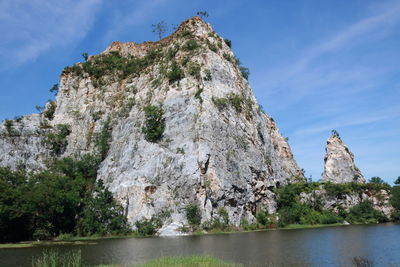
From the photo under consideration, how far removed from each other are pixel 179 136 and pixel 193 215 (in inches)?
596

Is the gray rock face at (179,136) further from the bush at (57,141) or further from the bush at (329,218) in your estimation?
the bush at (329,218)

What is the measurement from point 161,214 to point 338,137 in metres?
66.6

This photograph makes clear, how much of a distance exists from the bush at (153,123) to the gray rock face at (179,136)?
3.07 ft

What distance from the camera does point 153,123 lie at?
6538 centimetres

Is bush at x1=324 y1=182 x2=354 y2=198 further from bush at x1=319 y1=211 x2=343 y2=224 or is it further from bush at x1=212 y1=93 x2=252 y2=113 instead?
bush at x1=212 y1=93 x2=252 y2=113

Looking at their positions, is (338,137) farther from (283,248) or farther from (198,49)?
(283,248)

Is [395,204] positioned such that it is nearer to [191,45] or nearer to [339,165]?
[339,165]

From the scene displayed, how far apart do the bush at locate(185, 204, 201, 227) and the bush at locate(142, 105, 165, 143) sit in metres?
16.1

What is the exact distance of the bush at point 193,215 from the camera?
52.2m

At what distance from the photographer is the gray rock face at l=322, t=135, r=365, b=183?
319 ft

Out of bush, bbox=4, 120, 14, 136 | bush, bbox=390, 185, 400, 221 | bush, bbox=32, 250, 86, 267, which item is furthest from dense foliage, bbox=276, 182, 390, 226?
bush, bbox=4, 120, 14, 136

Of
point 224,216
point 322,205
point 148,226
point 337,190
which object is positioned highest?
point 337,190

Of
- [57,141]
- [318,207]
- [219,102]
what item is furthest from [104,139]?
[318,207]

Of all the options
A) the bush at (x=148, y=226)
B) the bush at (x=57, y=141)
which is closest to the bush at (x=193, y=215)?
the bush at (x=148, y=226)
